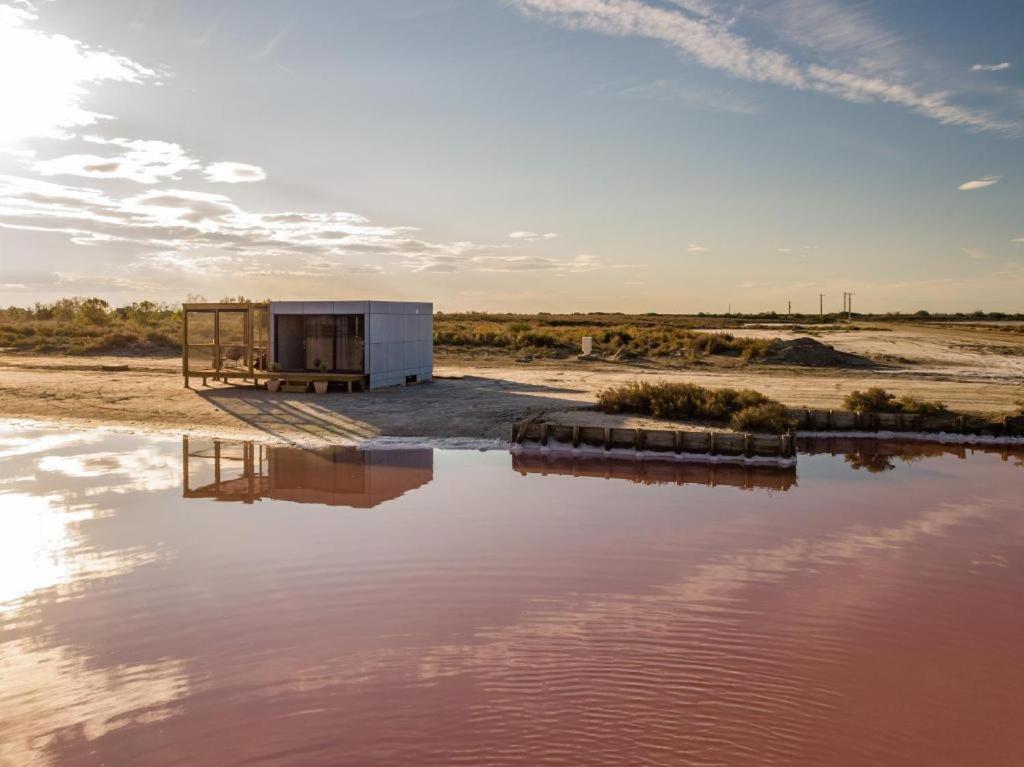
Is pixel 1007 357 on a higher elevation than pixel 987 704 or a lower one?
higher

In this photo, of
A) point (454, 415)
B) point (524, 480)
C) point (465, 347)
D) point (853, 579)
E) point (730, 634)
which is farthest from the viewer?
point (465, 347)

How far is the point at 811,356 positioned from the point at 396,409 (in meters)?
21.9

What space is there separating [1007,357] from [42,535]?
1657 inches

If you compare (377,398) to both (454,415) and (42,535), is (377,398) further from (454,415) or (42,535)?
(42,535)

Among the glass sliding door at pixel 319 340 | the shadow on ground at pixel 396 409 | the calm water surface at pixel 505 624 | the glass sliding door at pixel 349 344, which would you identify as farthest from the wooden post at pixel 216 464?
the glass sliding door at pixel 319 340

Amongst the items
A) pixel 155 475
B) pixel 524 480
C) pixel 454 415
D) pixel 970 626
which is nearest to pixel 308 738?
pixel 970 626

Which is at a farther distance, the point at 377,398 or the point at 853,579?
the point at 377,398

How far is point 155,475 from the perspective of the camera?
15852 mm

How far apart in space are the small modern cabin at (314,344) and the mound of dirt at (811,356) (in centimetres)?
1806

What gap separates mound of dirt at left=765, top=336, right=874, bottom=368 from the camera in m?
37.2

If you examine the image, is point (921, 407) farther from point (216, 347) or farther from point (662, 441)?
point (216, 347)

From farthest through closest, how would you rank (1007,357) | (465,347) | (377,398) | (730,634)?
(465,347), (1007,357), (377,398), (730,634)

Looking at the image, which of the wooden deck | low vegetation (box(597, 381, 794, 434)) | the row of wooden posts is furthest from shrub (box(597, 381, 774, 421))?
the wooden deck

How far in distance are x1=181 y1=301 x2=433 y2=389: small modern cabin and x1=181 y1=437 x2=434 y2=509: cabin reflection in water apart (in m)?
7.41
